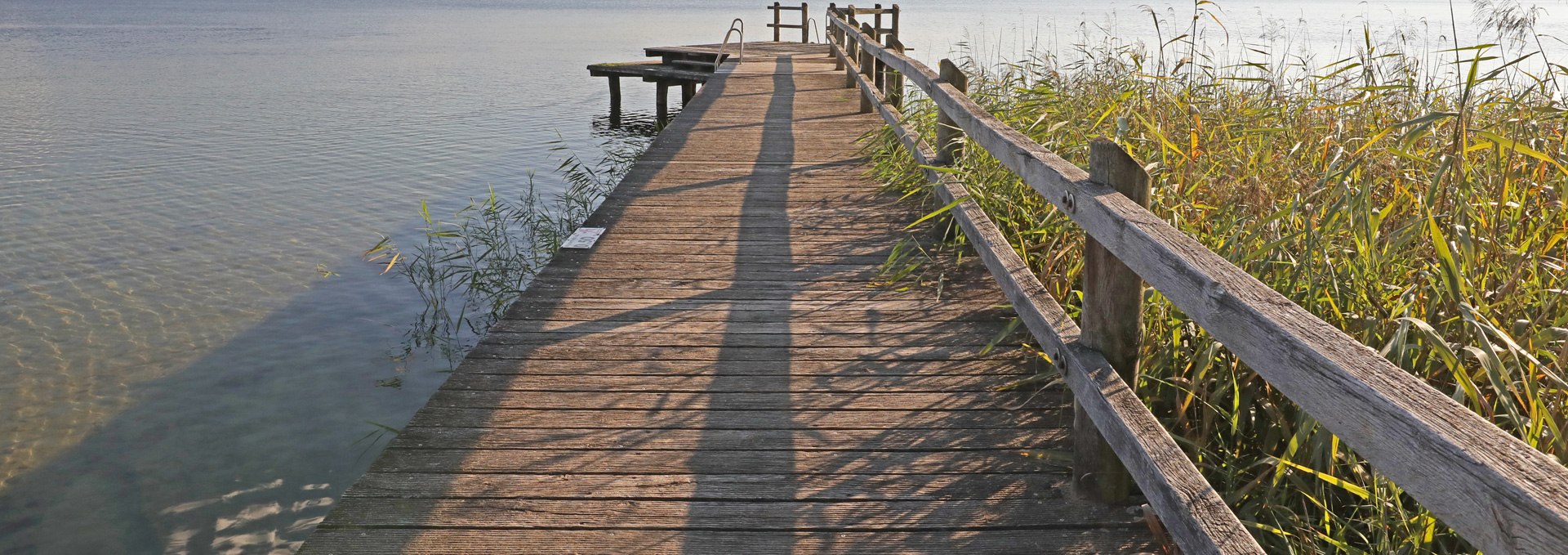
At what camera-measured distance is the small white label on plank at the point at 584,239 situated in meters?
5.16

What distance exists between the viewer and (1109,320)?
100 inches

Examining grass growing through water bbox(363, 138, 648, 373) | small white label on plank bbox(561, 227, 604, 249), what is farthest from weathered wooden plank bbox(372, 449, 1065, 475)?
grass growing through water bbox(363, 138, 648, 373)

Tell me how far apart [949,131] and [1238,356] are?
13.9 ft

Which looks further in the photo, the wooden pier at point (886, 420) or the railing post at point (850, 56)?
the railing post at point (850, 56)

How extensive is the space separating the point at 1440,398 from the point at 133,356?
22.9 feet

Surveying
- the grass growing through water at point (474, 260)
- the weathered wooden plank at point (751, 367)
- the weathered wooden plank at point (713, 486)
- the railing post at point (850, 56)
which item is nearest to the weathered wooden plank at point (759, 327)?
the weathered wooden plank at point (751, 367)

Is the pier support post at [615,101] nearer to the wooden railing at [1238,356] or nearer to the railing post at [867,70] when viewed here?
the railing post at [867,70]

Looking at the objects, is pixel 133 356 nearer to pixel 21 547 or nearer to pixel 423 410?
pixel 21 547

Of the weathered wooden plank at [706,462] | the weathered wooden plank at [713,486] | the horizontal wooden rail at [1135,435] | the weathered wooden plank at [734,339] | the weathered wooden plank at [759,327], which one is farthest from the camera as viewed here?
the weathered wooden plank at [759,327]

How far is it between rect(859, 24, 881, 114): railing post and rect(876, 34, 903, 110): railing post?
35cm

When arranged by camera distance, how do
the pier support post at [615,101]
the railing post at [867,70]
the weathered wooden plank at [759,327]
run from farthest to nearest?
the pier support post at [615,101] < the railing post at [867,70] < the weathered wooden plank at [759,327]

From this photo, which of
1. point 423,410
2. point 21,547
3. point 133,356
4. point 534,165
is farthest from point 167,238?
point 423,410

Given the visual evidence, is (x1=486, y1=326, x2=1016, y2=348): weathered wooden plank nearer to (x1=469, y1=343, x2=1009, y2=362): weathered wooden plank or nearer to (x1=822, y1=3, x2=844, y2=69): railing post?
(x1=469, y1=343, x2=1009, y2=362): weathered wooden plank

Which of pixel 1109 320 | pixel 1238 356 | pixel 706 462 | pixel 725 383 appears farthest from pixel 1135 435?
pixel 725 383
